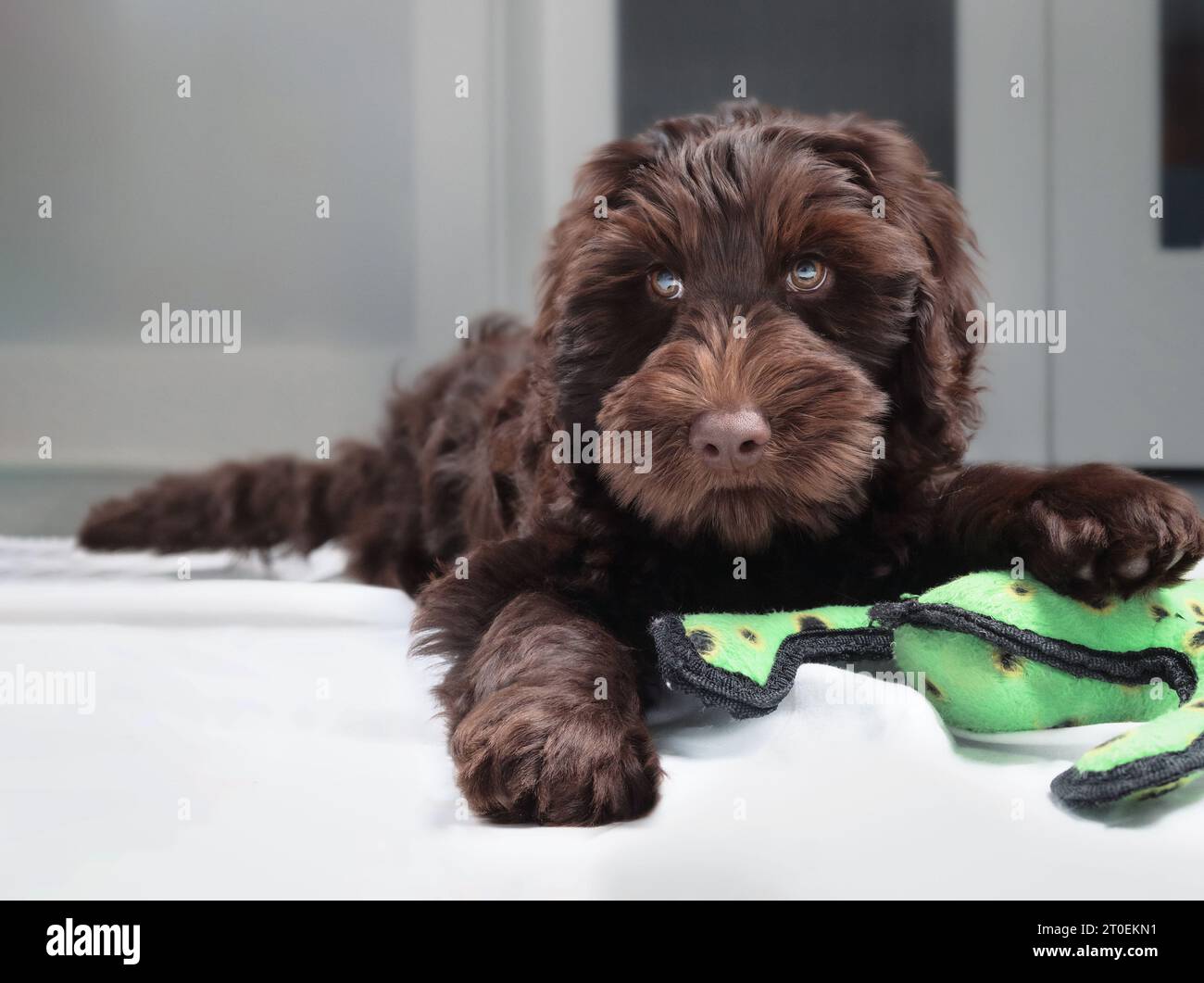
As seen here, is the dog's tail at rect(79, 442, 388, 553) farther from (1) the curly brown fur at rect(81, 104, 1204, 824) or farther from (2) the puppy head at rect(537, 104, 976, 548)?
(2) the puppy head at rect(537, 104, 976, 548)

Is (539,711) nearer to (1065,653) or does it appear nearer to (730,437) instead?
(730,437)

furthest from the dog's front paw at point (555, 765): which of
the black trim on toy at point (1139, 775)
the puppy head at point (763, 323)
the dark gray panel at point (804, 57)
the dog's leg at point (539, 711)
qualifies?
the dark gray panel at point (804, 57)

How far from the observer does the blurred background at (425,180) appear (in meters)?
4.18

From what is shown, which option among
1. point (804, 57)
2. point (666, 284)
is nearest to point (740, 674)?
point (666, 284)

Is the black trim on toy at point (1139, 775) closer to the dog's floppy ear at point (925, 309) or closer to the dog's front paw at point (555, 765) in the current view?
the dog's front paw at point (555, 765)

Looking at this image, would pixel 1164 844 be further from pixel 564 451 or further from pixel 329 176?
pixel 329 176

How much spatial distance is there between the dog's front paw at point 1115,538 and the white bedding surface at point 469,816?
221 mm

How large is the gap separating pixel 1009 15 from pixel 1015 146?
0.49 meters

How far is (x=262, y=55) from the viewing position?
457cm

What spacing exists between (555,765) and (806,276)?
0.88 m

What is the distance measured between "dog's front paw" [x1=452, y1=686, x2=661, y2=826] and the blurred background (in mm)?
2995

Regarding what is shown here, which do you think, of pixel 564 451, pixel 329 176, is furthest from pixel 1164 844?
pixel 329 176

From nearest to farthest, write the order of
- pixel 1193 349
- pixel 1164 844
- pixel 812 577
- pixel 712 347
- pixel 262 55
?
pixel 1164 844 < pixel 712 347 < pixel 812 577 < pixel 1193 349 < pixel 262 55

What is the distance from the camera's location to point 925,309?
70.4 inches
